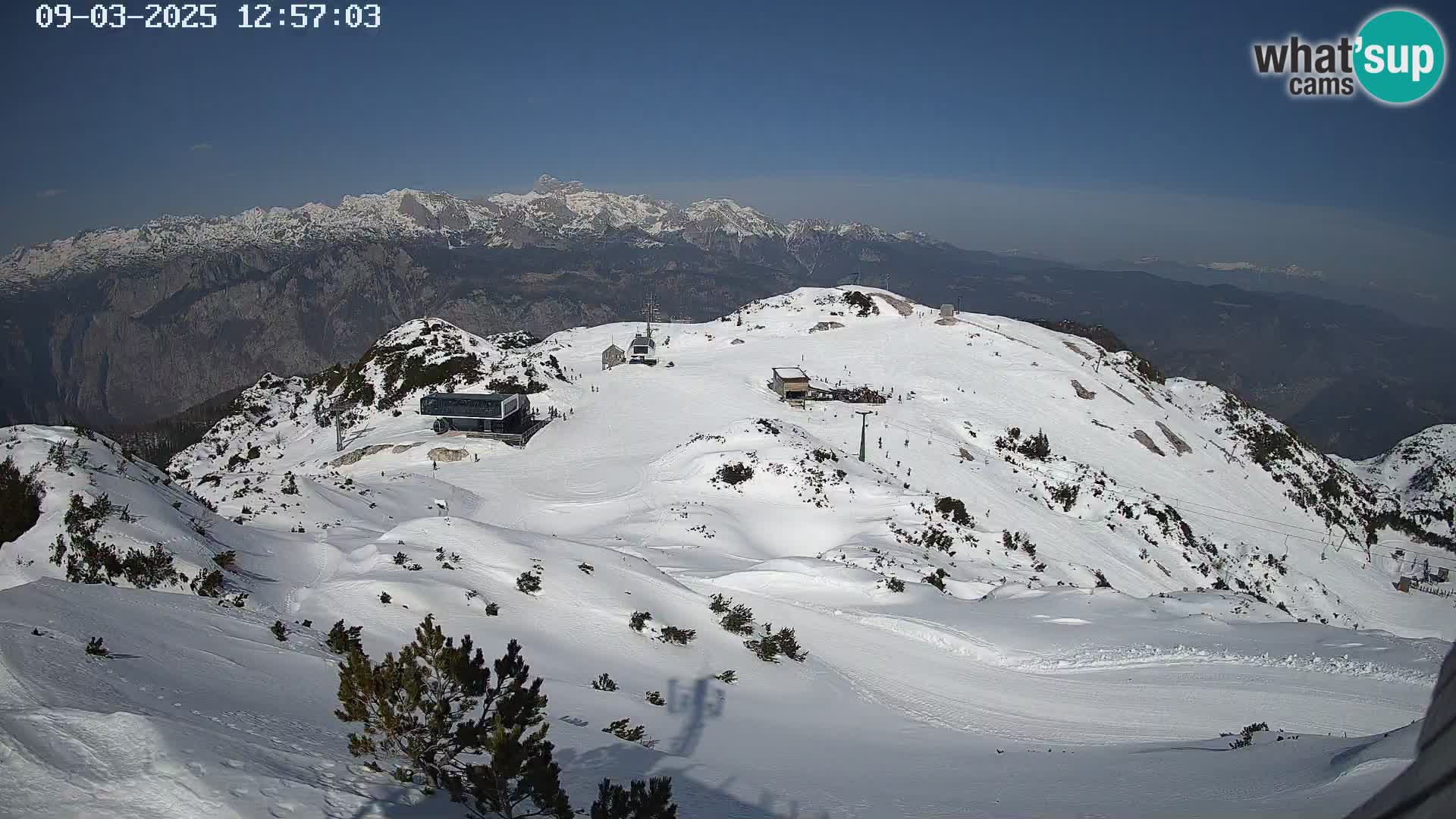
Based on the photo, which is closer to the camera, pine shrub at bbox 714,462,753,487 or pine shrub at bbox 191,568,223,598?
pine shrub at bbox 191,568,223,598

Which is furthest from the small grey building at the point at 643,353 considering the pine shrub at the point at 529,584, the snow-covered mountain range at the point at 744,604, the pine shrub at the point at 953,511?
the pine shrub at the point at 529,584

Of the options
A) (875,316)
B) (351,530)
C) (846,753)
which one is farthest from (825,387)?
(846,753)

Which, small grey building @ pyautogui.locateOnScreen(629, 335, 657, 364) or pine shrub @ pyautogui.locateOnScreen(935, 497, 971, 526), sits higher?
small grey building @ pyautogui.locateOnScreen(629, 335, 657, 364)

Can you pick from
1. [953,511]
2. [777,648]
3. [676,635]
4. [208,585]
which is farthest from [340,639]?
[953,511]

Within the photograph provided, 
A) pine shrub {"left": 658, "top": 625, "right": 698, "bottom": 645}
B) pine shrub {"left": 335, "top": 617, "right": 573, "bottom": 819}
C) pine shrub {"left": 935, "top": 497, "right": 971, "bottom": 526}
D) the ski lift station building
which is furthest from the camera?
the ski lift station building

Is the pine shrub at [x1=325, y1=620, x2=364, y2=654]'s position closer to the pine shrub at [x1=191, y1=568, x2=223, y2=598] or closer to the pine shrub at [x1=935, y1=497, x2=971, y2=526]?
the pine shrub at [x1=191, y1=568, x2=223, y2=598]

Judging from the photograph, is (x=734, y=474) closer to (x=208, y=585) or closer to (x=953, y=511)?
(x=953, y=511)

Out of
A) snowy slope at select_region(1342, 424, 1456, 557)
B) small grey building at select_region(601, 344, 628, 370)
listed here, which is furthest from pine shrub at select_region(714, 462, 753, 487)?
snowy slope at select_region(1342, 424, 1456, 557)

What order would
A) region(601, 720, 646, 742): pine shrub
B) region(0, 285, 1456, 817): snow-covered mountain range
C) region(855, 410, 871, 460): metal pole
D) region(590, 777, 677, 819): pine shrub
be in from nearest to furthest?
region(590, 777, 677, 819): pine shrub < region(0, 285, 1456, 817): snow-covered mountain range < region(601, 720, 646, 742): pine shrub < region(855, 410, 871, 460): metal pole
